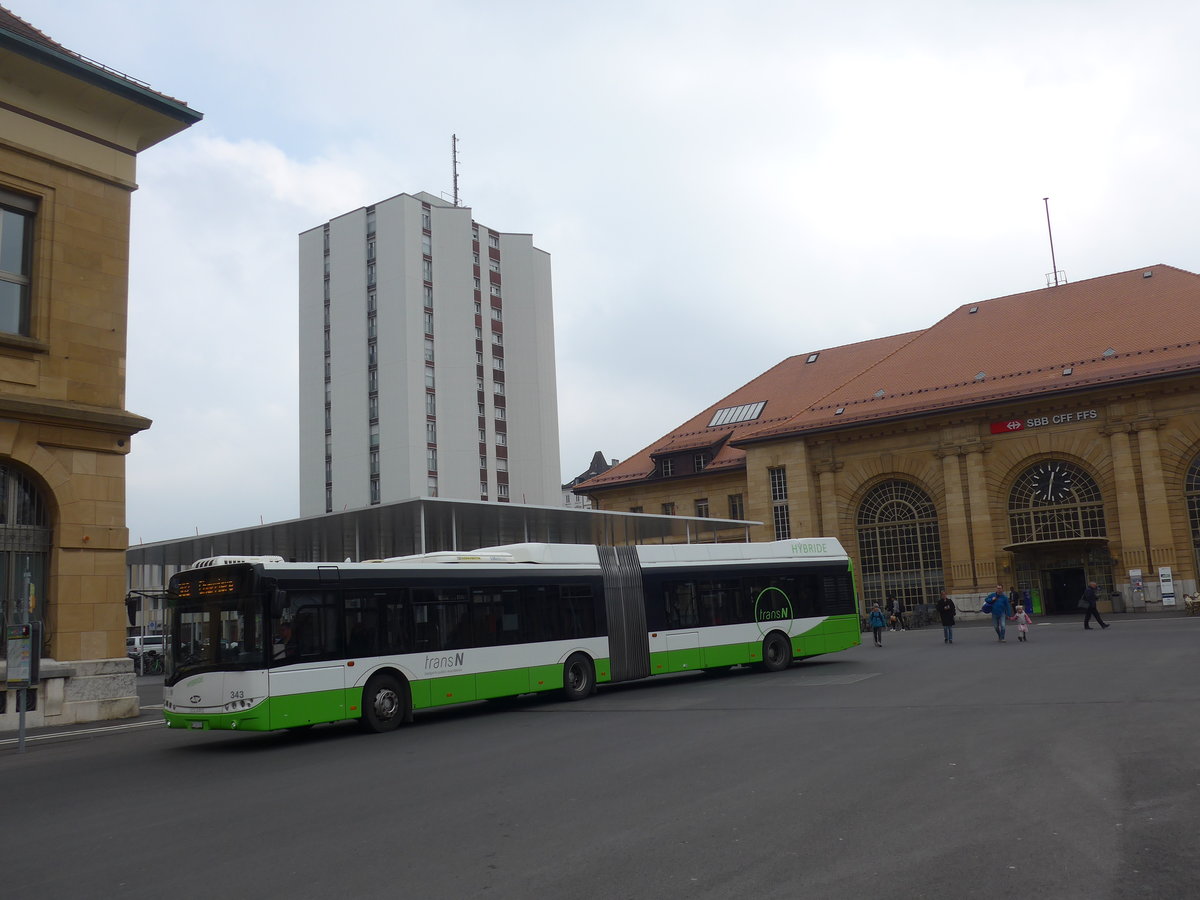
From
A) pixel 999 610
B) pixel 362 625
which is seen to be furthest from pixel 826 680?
pixel 999 610

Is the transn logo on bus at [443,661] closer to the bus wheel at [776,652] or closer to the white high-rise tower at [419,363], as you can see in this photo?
the bus wheel at [776,652]

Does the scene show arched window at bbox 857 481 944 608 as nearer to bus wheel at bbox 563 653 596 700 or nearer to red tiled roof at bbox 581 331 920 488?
red tiled roof at bbox 581 331 920 488

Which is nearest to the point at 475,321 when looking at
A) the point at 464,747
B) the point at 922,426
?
the point at 922,426

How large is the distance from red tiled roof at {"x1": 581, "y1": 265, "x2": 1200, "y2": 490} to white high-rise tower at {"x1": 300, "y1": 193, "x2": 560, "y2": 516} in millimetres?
23085

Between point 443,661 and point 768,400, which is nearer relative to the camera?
point 443,661

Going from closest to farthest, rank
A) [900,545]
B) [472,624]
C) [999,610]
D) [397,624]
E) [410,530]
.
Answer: [397,624], [472,624], [999,610], [410,530], [900,545]

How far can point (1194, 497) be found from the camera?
44750 mm

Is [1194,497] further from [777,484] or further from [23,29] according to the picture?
[23,29]

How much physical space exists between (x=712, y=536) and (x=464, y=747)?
49.0 metres

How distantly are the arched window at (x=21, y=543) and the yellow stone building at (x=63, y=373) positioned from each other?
25 mm

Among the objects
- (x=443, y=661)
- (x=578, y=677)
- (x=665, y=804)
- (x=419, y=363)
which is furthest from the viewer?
(x=419, y=363)

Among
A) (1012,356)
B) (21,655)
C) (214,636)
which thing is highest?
(1012,356)

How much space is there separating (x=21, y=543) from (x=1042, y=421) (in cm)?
4259

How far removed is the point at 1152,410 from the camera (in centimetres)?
4531
